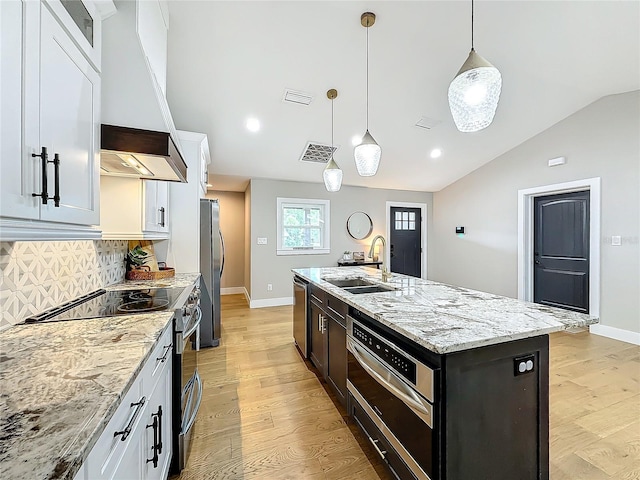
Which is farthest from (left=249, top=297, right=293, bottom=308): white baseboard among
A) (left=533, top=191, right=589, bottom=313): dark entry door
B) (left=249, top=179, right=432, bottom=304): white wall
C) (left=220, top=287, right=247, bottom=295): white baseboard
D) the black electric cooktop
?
(left=533, top=191, right=589, bottom=313): dark entry door

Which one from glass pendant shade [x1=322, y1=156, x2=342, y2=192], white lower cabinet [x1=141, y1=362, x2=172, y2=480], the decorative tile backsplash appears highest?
glass pendant shade [x1=322, y1=156, x2=342, y2=192]

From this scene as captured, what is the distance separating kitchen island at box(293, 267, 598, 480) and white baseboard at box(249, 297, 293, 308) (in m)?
3.69

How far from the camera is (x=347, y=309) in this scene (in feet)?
6.09

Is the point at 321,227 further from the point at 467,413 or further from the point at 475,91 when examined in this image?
the point at 467,413

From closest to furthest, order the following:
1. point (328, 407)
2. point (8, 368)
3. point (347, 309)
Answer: point (8, 368)
point (347, 309)
point (328, 407)

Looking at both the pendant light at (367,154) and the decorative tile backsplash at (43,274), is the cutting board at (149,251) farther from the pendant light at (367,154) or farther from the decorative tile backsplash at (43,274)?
the pendant light at (367,154)

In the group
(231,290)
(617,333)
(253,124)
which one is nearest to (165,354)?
(253,124)

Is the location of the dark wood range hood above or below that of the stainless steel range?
above

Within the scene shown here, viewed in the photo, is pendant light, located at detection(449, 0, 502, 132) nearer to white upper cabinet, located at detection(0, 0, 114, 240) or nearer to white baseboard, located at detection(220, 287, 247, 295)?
white upper cabinet, located at detection(0, 0, 114, 240)

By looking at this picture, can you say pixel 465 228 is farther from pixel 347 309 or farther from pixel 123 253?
pixel 123 253

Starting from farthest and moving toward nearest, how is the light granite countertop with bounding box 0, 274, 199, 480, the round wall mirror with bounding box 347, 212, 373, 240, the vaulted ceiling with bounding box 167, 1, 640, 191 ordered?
the round wall mirror with bounding box 347, 212, 373, 240 < the vaulted ceiling with bounding box 167, 1, 640, 191 < the light granite countertop with bounding box 0, 274, 199, 480

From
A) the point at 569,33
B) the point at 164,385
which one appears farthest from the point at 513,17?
the point at 164,385

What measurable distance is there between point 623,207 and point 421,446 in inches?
167

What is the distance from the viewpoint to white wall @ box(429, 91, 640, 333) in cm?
342
